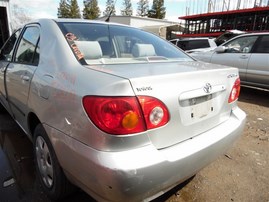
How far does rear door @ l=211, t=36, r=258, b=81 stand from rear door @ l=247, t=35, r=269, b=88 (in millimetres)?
147

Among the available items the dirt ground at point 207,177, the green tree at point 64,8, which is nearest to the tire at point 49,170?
the dirt ground at point 207,177

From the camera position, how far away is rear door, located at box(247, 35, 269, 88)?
5.82 meters

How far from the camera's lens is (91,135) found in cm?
160

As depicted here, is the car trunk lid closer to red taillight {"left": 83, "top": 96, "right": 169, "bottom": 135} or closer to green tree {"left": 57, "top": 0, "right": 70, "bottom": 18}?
red taillight {"left": 83, "top": 96, "right": 169, "bottom": 135}

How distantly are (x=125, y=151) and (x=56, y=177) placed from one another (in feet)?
2.66

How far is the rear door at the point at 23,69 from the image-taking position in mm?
2473

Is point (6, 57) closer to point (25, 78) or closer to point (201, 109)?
point (25, 78)

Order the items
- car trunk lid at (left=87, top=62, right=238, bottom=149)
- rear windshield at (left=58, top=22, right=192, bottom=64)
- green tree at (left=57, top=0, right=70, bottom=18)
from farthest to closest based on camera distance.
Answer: green tree at (left=57, top=0, right=70, bottom=18) < rear windshield at (left=58, top=22, right=192, bottom=64) < car trunk lid at (left=87, top=62, right=238, bottom=149)

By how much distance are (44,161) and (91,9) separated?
180 ft

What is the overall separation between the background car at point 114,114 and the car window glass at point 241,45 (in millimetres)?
4447

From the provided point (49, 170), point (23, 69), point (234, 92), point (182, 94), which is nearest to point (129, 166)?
point (182, 94)

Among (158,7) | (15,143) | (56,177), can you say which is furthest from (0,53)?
(158,7)

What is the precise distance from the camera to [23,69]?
8.50 ft

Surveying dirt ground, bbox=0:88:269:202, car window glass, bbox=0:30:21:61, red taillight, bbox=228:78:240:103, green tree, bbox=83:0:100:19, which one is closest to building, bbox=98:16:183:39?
green tree, bbox=83:0:100:19
